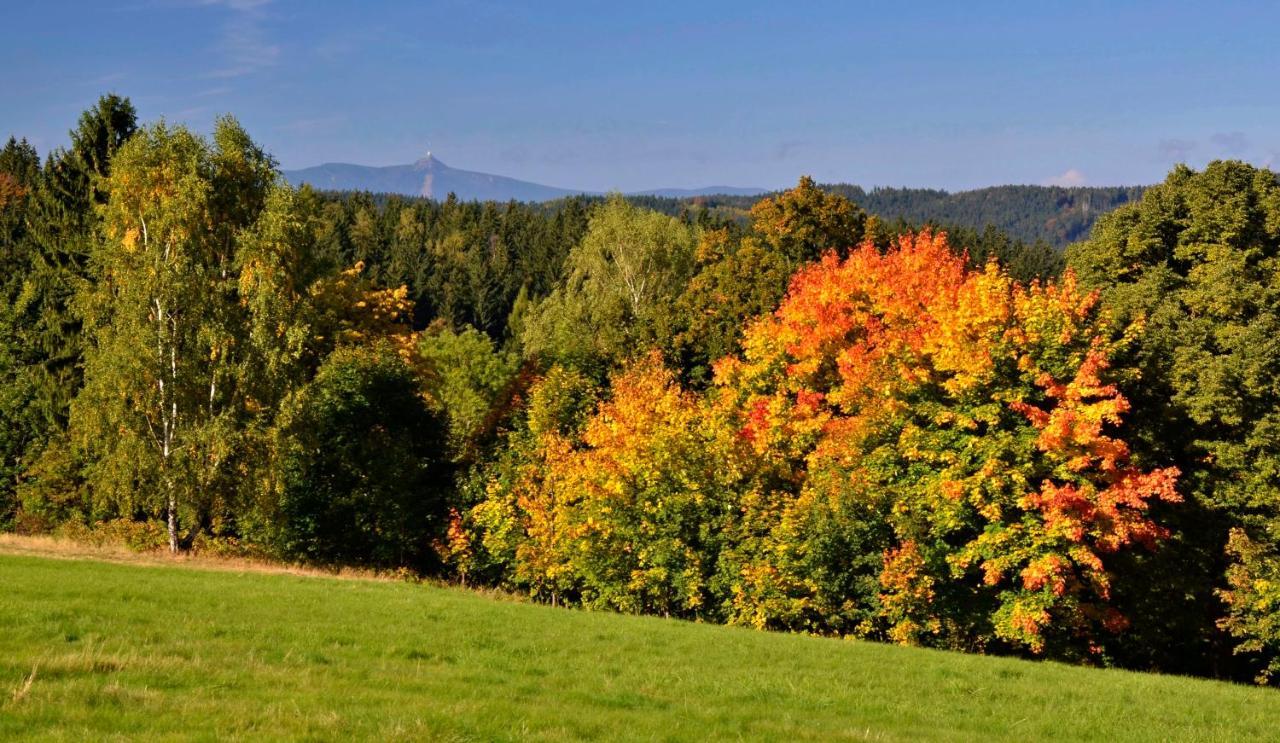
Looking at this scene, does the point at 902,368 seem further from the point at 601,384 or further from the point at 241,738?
the point at 241,738

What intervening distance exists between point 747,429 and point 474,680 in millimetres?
28031

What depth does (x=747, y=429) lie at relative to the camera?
4291 centimetres

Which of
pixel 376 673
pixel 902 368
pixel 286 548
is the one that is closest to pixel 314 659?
pixel 376 673

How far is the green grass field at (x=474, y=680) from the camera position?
37.1 feet

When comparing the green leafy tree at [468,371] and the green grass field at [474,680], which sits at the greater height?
the green grass field at [474,680]

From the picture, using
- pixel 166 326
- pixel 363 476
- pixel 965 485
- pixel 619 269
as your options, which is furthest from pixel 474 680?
pixel 619 269

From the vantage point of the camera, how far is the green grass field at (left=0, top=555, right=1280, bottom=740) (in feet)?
37.1

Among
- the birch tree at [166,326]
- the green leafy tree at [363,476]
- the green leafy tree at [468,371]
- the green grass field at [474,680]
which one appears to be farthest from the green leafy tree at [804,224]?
the green grass field at [474,680]

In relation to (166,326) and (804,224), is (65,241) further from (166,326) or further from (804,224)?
(804,224)

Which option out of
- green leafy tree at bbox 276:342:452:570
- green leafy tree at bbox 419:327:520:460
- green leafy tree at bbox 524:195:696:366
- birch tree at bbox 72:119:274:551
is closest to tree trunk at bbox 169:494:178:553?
birch tree at bbox 72:119:274:551

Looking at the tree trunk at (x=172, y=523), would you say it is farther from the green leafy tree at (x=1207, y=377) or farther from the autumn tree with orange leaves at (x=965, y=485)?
the green leafy tree at (x=1207, y=377)

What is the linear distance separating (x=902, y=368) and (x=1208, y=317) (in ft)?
42.0

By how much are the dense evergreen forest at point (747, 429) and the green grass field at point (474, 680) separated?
8.43 m

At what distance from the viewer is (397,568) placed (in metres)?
50.2
